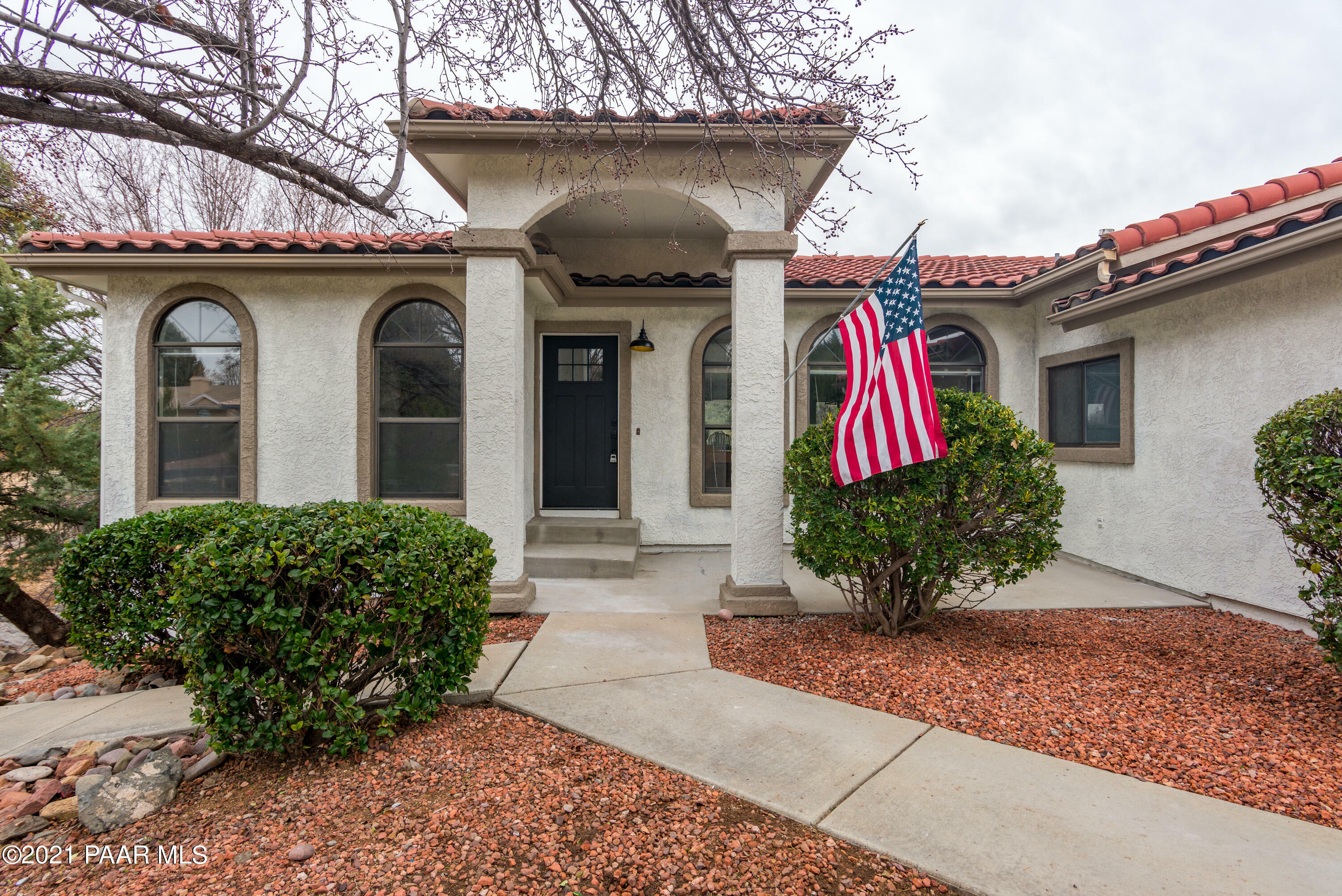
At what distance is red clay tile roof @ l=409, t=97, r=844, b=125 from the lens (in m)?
3.86

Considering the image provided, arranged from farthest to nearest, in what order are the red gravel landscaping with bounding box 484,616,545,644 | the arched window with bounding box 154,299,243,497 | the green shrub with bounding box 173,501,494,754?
the arched window with bounding box 154,299,243,497 < the red gravel landscaping with bounding box 484,616,545,644 < the green shrub with bounding box 173,501,494,754

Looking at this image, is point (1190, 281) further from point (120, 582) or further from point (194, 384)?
point (194, 384)

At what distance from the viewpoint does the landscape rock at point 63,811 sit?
7.84 feet

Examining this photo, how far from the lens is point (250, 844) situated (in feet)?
7.24

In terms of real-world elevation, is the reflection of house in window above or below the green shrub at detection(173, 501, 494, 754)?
above

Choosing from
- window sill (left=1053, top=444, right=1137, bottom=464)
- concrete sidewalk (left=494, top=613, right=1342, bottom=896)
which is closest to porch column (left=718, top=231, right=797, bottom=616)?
concrete sidewalk (left=494, top=613, right=1342, bottom=896)

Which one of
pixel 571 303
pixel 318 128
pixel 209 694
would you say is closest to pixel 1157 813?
pixel 209 694

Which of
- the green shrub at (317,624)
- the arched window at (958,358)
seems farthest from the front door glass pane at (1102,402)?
the green shrub at (317,624)

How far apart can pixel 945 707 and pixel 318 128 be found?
5.18m

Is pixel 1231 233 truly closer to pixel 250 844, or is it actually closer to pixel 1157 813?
pixel 1157 813

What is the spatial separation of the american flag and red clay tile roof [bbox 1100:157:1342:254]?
383cm

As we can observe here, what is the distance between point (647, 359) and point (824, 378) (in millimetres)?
2427

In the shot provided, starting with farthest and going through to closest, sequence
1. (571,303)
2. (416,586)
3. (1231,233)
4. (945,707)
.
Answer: (571,303), (1231,233), (945,707), (416,586)

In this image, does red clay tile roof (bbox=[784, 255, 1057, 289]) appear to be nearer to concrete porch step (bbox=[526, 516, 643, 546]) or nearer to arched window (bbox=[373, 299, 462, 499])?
concrete porch step (bbox=[526, 516, 643, 546])
